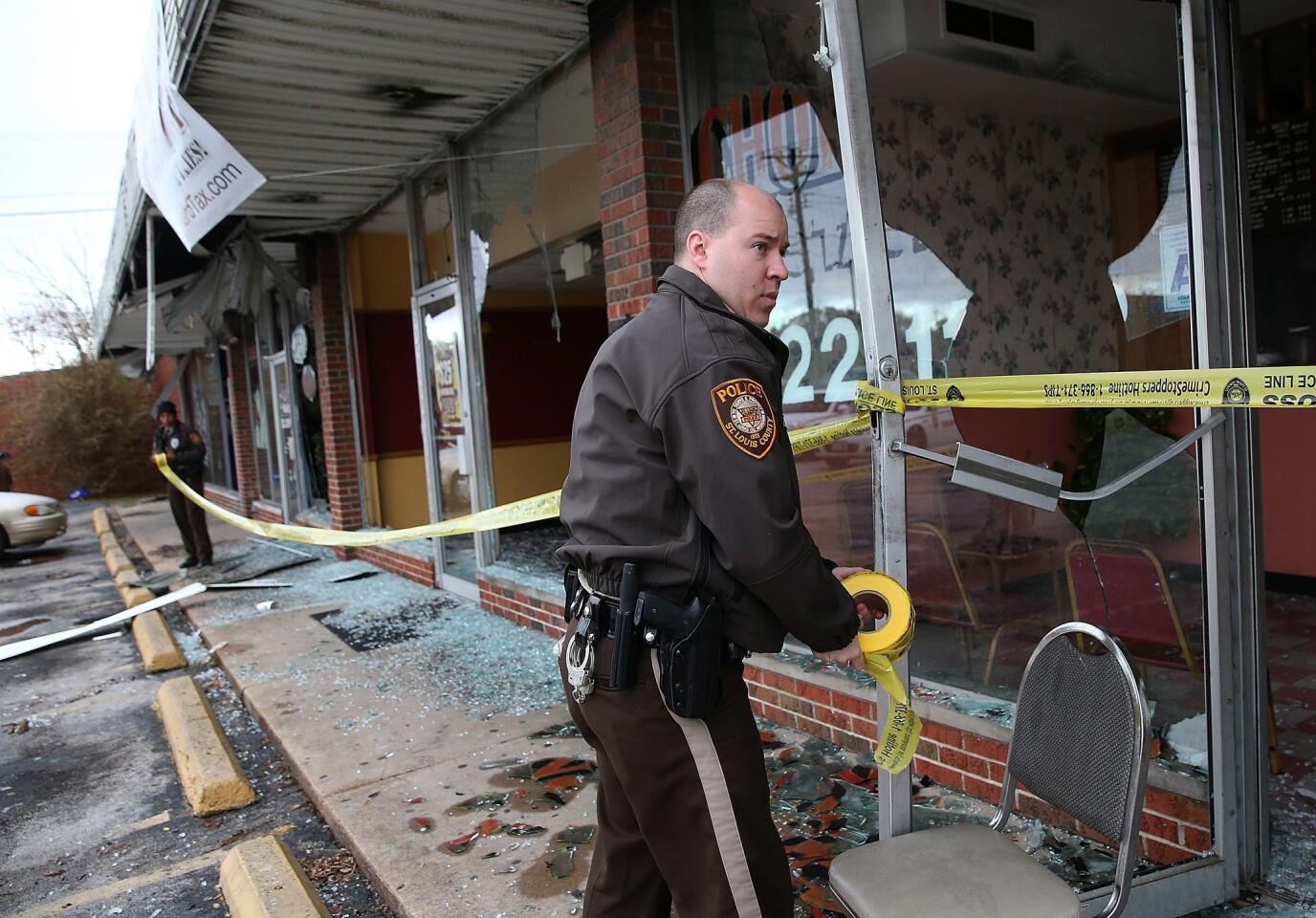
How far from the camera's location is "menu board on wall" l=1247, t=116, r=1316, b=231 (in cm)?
496

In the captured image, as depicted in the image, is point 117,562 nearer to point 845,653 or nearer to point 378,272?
point 378,272

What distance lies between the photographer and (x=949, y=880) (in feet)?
5.93

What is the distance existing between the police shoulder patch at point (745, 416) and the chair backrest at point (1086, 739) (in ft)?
2.70

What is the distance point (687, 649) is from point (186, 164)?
4505 mm

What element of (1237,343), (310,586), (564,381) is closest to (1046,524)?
(1237,343)

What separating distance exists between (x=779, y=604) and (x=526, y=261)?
6961 mm

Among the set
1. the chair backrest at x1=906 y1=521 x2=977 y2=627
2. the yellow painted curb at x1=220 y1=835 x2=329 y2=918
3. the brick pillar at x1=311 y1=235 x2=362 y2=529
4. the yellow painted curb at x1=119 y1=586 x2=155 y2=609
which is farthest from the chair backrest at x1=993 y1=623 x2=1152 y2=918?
the yellow painted curb at x1=119 y1=586 x2=155 y2=609

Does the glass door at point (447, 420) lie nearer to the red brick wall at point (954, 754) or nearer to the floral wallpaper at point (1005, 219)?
the red brick wall at point (954, 754)

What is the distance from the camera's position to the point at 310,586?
27.9 ft

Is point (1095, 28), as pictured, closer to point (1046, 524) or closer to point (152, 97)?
point (1046, 524)

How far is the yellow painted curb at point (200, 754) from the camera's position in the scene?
13.2 ft

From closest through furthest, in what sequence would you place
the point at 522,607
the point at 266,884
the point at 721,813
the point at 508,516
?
the point at 721,813 < the point at 266,884 < the point at 508,516 < the point at 522,607

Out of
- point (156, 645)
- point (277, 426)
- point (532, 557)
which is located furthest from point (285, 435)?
point (532, 557)

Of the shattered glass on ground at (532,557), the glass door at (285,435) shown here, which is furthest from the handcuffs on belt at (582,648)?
the glass door at (285,435)
